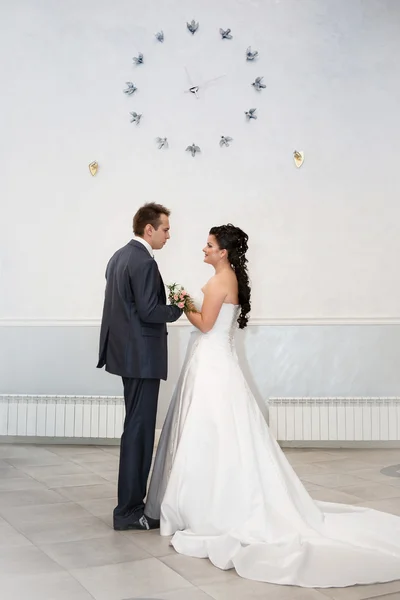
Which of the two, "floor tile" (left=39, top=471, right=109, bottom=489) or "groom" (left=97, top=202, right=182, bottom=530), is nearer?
"groom" (left=97, top=202, right=182, bottom=530)

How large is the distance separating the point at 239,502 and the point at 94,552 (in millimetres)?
720

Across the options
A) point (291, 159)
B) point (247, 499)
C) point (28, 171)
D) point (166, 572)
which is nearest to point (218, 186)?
point (291, 159)

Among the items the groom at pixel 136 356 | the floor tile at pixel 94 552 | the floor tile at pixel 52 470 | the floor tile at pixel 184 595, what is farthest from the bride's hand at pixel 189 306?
the floor tile at pixel 52 470

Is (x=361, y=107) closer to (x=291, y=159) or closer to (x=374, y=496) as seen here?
(x=291, y=159)

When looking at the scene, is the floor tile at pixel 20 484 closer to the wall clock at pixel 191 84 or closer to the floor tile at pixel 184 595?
the floor tile at pixel 184 595

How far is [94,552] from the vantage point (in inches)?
128

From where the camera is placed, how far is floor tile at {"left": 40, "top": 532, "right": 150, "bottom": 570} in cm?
311

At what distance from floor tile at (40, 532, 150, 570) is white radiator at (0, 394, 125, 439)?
2.60 metres

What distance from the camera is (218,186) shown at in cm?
632

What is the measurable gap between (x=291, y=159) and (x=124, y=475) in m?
3.69

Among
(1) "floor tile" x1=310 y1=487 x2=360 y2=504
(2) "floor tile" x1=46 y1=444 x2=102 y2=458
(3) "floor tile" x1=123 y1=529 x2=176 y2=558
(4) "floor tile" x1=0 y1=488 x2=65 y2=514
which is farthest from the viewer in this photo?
(2) "floor tile" x1=46 y1=444 x2=102 y2=458

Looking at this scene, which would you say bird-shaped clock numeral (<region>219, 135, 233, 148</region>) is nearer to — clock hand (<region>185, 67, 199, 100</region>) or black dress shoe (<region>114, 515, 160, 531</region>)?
clock hand (<region>185, 67, 199, 100</region>)

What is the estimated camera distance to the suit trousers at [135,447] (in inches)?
144

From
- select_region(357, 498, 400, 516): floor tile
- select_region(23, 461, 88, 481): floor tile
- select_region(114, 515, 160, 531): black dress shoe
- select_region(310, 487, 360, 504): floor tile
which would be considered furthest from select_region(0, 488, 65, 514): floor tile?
select_region(357, 498, 400, 516): floor tile
